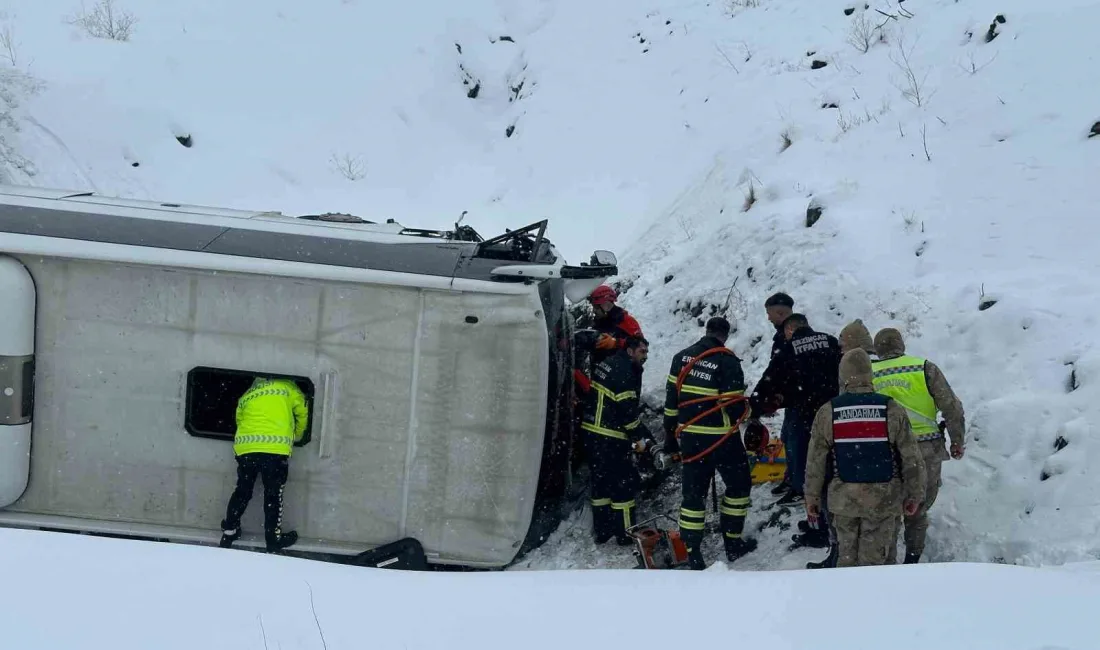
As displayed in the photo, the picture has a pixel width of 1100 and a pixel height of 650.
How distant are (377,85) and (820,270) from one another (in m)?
10.6

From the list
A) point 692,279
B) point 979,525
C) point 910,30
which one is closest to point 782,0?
point 910,30

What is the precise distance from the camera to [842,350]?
228 inches

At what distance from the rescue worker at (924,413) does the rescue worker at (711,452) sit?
37.7 inches

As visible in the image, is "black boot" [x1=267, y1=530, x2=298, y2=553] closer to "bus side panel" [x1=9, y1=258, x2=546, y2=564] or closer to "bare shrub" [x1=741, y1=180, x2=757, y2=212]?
"bus side panel" [x1=9, y1=258, x2=546, y2=564]

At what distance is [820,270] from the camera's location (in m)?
7.43

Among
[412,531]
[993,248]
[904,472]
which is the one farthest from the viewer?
[993,248]

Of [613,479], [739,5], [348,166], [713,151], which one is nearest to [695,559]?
[613,479]

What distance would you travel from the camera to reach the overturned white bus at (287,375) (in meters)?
5.47

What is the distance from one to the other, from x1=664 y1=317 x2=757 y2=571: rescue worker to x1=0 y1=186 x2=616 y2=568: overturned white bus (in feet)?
3.32

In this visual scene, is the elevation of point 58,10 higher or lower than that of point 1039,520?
higher

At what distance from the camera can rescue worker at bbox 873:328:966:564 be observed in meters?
5.13

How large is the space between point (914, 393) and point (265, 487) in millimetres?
3875

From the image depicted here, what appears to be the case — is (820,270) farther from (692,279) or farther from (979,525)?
(979,525)

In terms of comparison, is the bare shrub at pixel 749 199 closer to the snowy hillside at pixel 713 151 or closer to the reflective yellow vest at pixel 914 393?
the snowy hillside at pixel 713 151
